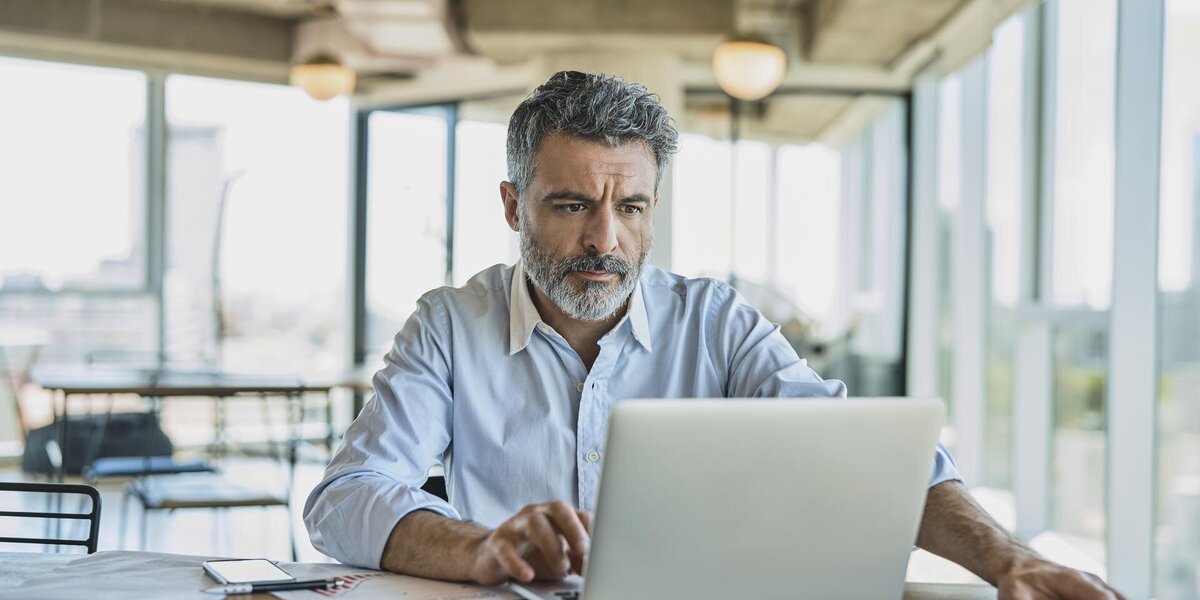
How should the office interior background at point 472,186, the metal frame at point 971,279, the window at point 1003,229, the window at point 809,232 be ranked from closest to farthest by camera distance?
1. the window at point 1003,229
2. the office interior background at point 472,186
3. the metal frame at point 971,279
4. the window at point 809,232

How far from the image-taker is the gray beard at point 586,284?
1855 mm

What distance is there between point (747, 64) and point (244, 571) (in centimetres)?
549

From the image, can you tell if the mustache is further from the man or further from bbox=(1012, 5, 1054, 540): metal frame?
bbox=(1012, 5, 1054, 540): metal frame

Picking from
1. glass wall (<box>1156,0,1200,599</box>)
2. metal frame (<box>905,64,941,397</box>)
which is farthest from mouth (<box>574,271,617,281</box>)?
metal frame (<box>905,64,941,397</box>)

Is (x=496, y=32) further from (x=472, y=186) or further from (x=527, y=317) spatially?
(x=527, y=317)

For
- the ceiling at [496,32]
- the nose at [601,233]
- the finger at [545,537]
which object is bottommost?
the finger at [545,537]

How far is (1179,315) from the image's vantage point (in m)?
3.94

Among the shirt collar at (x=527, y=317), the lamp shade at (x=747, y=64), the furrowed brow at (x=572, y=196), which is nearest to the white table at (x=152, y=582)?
the shirt collar at (x=527, y=317)

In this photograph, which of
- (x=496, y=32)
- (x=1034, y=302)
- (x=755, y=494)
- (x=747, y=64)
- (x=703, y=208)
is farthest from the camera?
(x=703, y=208)

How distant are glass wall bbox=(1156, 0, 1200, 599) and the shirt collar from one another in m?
2.55

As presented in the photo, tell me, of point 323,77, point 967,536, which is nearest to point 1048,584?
point 967,536

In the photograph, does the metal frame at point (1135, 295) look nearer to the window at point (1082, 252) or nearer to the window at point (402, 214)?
the window at point (1082, 252)

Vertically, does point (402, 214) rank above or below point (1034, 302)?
above

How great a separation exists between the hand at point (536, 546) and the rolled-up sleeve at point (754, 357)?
59 centimetres
